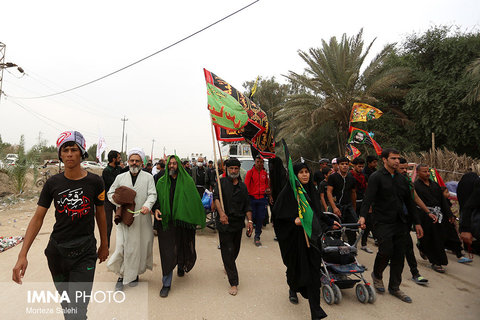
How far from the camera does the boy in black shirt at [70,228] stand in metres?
2.14

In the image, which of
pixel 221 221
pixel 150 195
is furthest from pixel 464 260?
pixel 150 195

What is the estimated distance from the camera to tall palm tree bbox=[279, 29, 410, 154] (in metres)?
12.1

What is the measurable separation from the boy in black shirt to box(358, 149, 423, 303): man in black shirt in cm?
317

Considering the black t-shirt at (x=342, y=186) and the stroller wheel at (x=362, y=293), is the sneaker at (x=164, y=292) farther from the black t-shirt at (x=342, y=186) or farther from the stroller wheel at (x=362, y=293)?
the black t-shirt at (x=342, y=186)

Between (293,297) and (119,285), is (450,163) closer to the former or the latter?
(293,297)

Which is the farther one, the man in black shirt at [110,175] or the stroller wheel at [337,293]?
the man in black shirt at [110,175]

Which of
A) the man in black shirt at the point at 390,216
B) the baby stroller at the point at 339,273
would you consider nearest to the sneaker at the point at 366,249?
the man in black shirt at the point at 390,216

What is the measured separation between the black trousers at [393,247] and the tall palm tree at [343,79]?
9239 mm

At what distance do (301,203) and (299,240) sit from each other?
0.49 m

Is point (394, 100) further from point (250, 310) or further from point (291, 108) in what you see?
point (250, 310)

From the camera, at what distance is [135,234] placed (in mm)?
3625

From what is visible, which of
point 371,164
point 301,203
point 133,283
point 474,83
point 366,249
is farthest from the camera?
point 474,83

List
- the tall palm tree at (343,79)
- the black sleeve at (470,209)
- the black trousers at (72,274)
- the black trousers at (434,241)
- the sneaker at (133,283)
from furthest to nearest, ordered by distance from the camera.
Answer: the tall palm tree at (343,79) < the black trousers at (434,241) < the sneaker at (133,283) < the black sleeve at (470,209) < the black trousers at (72,274)

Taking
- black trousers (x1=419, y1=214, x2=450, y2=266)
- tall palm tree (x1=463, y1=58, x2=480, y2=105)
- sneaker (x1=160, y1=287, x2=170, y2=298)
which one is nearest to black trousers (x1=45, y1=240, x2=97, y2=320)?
sneaker (x1=160, y1=287, x2=170, y2=298)
